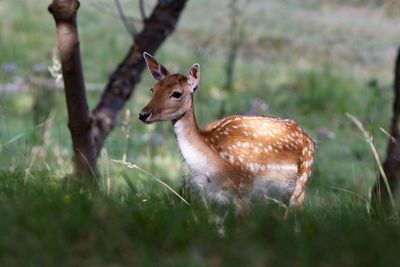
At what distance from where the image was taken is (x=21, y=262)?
3098mm

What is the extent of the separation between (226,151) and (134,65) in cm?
176

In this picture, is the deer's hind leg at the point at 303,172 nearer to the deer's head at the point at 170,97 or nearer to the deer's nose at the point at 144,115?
the deer's head at the point at 170,97

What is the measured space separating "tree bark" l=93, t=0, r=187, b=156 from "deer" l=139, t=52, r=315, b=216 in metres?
1.40

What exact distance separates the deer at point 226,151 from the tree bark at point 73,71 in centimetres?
57

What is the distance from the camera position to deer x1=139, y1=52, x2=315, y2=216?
4.85 meters

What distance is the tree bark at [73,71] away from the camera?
17.6 feet

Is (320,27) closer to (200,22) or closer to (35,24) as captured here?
(200,22)

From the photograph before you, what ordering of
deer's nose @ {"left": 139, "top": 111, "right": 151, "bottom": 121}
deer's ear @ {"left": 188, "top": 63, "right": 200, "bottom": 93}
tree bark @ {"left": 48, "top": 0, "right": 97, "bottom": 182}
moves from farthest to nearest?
1. tree bark @ {"left": 48, "top": 0, "right": 97, "bottom": 182}
2. deer's ear @ {"left": 188, "top": 63, "right": 200, "bottom": 93}
3. deer's nose @ {"left": 139, "top": 111, "right": 151, "bottom": 121}

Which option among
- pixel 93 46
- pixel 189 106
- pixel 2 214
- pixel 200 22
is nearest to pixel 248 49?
pixel 200 22

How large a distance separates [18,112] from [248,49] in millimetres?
6252

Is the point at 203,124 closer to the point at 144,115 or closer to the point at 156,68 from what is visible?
the point at 156,68

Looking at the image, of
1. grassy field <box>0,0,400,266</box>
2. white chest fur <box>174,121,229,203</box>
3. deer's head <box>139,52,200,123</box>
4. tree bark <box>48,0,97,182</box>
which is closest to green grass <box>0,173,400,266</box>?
grassy field <box>0,0,400,266</box>

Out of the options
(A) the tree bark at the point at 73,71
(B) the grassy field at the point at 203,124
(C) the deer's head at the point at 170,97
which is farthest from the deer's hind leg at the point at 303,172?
(A) the tree bark at the point at 73,71

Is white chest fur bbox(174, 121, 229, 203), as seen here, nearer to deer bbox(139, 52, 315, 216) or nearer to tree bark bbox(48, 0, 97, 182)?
deer bbox(139, 52, 315, 216)
